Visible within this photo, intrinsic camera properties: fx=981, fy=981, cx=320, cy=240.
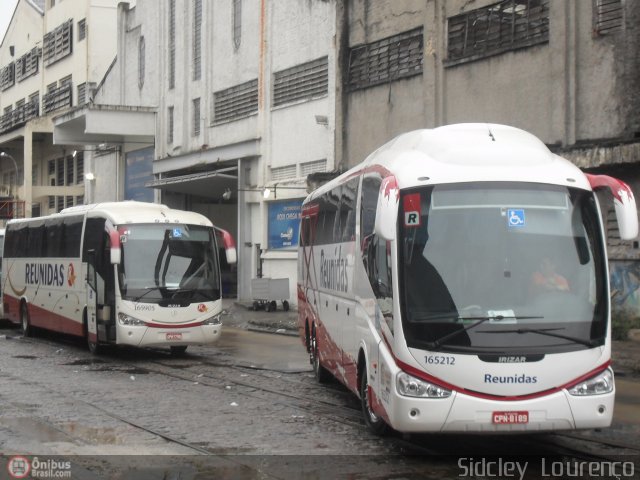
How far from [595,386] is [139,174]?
36452 millimetres

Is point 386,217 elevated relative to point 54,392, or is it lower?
elevated

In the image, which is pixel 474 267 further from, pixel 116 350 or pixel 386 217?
pixel 116 350

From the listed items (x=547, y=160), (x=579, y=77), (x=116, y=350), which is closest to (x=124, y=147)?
(x=116, y=350)

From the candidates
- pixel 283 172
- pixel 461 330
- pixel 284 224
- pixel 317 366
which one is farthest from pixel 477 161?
pixel 283 172

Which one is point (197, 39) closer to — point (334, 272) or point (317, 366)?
point (317, 366)

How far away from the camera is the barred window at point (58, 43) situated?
53.5 meters

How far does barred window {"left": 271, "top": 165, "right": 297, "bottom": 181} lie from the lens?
32.3m

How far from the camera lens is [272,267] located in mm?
33125

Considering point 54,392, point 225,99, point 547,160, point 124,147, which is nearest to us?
point 547,160

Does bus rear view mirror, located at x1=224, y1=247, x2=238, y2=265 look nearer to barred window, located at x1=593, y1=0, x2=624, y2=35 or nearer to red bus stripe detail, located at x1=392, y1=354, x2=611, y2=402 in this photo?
barred window, located at x1=593, y1=0, x2=624, y2=35

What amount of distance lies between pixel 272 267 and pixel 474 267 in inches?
952

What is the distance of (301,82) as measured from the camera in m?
31.6

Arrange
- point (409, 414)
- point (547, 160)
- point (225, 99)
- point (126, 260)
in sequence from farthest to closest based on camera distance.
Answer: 1. point (225, 99)
2. point (126, 260)
3. point (547, 160)
4. point (409, 414)

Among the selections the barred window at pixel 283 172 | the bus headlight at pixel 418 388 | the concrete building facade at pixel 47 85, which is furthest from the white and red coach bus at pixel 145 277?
the concrete building facade at pixel 47 85
